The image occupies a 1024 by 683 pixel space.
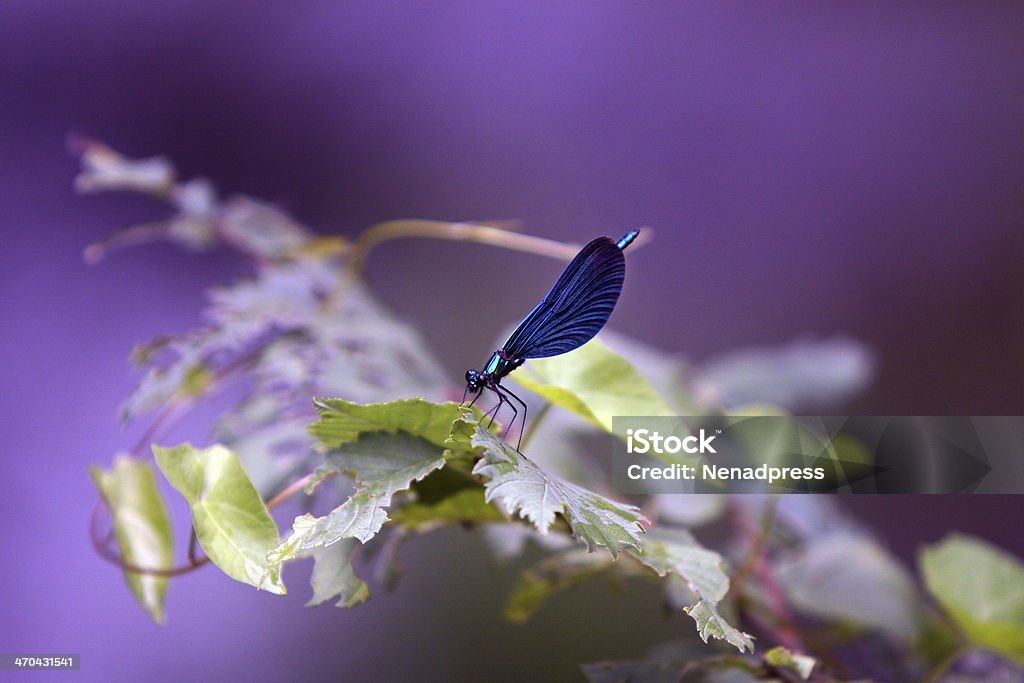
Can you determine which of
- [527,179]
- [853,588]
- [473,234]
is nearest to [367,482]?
[473,234]

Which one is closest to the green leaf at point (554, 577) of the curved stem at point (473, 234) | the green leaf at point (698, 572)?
the green leaf at point (698, 572)

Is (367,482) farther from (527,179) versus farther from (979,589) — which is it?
(527,179)

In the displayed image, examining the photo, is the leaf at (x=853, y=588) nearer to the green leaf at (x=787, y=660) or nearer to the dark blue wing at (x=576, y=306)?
the green leaf at (x=787, y=660)

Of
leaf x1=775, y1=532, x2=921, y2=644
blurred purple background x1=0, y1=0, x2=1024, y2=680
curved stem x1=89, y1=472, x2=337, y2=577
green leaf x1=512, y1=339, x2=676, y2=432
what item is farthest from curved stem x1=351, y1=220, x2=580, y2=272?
blurred purple background x1=0, y1=0, x2=1024, y2=680

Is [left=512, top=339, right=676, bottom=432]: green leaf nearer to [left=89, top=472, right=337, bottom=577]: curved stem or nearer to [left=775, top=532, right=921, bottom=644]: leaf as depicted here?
[left=89, top=472, right=337, bottom=577]: curved stem

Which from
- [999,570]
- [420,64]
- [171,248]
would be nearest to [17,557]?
[171,248]
